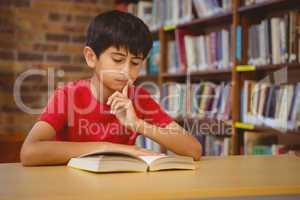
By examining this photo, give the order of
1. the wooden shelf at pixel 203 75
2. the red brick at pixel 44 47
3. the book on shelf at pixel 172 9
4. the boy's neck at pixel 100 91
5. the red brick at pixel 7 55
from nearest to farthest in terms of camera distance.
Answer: the boy's neck at pixel 100 91
the book on shelf at pixel 172 9
the wooden shelf at pixel 203 75
the red brick at pixel 7 55
the red brick at pixel 44 47

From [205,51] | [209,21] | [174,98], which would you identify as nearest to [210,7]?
[209,21]

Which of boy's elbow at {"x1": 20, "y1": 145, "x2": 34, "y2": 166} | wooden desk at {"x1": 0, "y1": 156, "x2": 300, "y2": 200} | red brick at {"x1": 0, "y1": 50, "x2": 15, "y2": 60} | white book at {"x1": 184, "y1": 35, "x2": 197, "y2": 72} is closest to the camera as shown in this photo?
wooden desk at {"x1": 0, "y1": 156, "x2": 300, "y2": 200}

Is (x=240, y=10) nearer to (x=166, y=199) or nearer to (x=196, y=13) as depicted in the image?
(x=196, y=13)

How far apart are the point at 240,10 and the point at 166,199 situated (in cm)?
186

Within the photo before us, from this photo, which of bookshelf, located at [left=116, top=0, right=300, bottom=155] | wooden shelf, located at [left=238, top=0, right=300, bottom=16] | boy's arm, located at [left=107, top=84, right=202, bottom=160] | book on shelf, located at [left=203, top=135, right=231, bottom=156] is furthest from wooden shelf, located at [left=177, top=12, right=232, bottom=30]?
boy's arm, located at [left=107, top=84, right=202, bottom=160]

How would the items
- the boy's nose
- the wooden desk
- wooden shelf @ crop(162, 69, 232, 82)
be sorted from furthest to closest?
1. wooden shelf @ crop(162, 69, 232, 82)
2. the boy's nose
3. the wooden desk

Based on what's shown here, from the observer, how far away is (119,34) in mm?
1671

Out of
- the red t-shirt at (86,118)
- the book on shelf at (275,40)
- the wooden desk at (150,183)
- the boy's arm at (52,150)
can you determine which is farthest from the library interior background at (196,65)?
the wooden desk at (150,183)

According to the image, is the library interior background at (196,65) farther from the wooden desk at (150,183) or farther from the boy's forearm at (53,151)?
the wooden desk at (150,183)

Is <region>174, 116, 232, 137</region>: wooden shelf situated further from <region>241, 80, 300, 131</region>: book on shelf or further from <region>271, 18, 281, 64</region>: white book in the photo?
<region>271, 18, 281, 64</region>: white book

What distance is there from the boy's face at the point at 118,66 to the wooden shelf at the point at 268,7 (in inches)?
42.7

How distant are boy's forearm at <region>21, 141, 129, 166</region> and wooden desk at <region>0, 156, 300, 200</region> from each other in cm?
4

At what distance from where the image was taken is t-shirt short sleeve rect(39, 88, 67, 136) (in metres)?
1.54

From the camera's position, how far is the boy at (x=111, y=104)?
5.15ft
